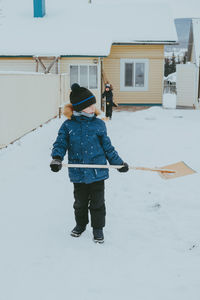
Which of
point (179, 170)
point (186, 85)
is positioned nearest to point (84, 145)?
point (179, 170)

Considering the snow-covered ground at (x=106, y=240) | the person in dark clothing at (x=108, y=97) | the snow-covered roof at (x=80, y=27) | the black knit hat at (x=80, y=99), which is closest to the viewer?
the snow-covered ground at (x=106, y=240)

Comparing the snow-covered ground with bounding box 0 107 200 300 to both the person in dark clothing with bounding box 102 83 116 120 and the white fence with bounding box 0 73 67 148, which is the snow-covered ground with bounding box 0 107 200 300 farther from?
the person in dark clothing with bounding box 102 83 116 120

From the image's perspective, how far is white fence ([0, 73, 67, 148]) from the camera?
342 inches

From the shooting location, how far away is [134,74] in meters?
20.0

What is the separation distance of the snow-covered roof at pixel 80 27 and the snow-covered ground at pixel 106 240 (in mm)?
10688

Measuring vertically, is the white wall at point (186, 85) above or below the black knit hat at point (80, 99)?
below

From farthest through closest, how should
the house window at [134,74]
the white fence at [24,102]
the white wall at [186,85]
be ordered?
1. the white wall at [186,85]
2. the house window at [134,74]
3. the white fence at [24,102]

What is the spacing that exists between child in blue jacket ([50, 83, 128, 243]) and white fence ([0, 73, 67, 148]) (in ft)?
16.1

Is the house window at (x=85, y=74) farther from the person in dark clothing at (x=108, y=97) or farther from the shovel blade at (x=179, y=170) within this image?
the shovel blade at (x=179, y=170)

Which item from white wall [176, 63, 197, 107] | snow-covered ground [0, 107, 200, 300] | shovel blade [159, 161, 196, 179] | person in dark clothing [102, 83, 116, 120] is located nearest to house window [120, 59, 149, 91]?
white wall [176, 63, 197, 107]

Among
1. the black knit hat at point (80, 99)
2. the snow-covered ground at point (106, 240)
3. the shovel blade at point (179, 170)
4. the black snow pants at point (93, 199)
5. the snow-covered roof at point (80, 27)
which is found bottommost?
the shovel blade at point (179, 170)

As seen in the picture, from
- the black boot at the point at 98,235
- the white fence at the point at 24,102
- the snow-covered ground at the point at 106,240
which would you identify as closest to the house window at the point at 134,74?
the white fence at the point at 24,102

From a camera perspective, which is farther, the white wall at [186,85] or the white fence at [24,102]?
the white wall at [186,85]

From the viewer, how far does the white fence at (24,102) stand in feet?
28.5
